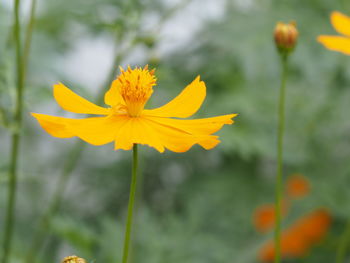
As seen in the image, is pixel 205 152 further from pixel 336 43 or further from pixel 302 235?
pixel 336 43

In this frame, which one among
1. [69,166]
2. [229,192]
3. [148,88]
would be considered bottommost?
[229,192]

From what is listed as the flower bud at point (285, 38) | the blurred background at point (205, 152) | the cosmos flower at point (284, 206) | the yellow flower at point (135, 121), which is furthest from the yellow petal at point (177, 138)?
the cosmos flower at point (284, 206)

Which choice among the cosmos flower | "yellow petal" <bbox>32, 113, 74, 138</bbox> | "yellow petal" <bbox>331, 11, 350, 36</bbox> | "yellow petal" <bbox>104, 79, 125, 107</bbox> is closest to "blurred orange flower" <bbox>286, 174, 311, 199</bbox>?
the cosmos flower

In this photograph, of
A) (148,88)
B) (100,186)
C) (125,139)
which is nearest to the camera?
(125,139)

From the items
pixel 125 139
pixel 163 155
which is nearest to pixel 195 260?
pixel 163 155

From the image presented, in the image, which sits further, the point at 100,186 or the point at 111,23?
the point at 100,186

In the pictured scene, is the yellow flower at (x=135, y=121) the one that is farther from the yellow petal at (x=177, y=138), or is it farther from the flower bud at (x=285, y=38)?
the flower bud at (x=285, y=38)

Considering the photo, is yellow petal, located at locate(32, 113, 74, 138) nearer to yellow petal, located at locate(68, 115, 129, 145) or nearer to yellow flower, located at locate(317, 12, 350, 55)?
yellow petal, located at locate(68, 115, 129, 145)

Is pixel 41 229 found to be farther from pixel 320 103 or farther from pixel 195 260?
pixel 320 103
